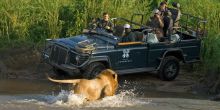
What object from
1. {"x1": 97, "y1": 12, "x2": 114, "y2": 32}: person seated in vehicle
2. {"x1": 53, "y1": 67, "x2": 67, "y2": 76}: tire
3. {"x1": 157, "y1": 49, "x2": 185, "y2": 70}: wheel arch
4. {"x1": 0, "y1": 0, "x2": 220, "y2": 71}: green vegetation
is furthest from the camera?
{"x1": 0, "y1": 0, "x2": 220, "y2": 71}: green vegetation

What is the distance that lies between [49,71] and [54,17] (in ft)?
6.78

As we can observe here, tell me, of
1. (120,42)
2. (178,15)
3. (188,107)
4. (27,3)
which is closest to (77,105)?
(188,107)

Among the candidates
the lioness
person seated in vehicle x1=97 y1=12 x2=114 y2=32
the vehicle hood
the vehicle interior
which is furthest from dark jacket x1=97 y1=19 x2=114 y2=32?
the lioness

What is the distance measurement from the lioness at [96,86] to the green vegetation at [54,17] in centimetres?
515

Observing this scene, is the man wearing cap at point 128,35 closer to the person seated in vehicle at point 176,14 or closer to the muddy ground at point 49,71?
the muddy ground at point 49,71

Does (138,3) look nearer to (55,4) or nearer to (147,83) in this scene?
(55,4)

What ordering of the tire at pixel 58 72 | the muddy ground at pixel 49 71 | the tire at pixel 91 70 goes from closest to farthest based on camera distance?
the tire at pixel 91 70
the muddy ground at pixel 49 71
the tire at pixel 58 72

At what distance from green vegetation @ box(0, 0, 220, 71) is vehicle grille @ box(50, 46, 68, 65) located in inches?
86.4

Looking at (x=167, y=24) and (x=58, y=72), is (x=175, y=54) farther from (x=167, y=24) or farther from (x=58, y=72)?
(x=58, y=72)

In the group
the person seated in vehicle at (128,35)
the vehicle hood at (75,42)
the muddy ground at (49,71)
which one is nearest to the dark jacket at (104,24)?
the person seated in vehicle at (128,35)

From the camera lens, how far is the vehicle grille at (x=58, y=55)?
14.2 metres

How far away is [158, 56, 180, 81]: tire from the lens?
1529cm

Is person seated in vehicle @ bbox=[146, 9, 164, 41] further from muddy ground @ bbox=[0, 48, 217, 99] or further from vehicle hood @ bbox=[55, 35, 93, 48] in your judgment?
vehicle hood @ bbox=[55, 35, 93, 48]

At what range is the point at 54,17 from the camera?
1712cm
